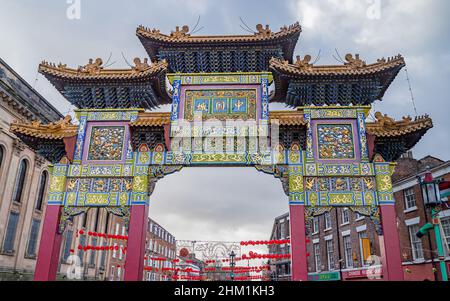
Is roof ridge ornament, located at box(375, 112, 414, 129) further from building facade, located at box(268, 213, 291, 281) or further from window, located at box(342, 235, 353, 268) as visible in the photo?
building facade, located at box(268, 213, 291, 281)

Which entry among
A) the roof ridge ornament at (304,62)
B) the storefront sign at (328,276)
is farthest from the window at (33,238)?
the roof ridge ornament at (304,62)

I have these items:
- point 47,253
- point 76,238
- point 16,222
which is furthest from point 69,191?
point 76,238

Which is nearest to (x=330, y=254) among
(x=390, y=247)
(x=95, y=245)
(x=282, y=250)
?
(x=390, y=247)

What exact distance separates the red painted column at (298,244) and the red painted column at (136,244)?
5181 millimetres

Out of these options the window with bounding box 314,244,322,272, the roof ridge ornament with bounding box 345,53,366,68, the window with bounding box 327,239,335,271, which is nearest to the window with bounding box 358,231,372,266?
the window with bounding box 327,239,335,271

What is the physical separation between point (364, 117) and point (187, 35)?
25.9 feet

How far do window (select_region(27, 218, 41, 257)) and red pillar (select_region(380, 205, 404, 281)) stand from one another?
21342 millimetres

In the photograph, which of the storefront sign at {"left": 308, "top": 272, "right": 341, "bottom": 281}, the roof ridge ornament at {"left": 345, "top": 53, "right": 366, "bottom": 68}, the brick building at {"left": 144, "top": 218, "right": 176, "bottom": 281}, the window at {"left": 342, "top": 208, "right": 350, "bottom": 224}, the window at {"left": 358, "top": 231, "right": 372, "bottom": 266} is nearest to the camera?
the roof ridge ornament at {"left": 345, "top": 53, "right": 366, "bottom": 68}

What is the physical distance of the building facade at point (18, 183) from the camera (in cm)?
1958

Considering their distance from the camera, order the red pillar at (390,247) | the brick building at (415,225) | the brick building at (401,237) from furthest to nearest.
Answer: the brick building at (401,237) → the brick building at (415,225) → the red pillar at (390,247)

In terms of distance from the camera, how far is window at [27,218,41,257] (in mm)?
22156

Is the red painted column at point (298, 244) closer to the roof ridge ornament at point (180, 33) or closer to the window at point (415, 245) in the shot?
the roof ridge ornament at point (180, 33)

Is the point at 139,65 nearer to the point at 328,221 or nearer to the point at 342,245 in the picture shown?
the point at 342,245
